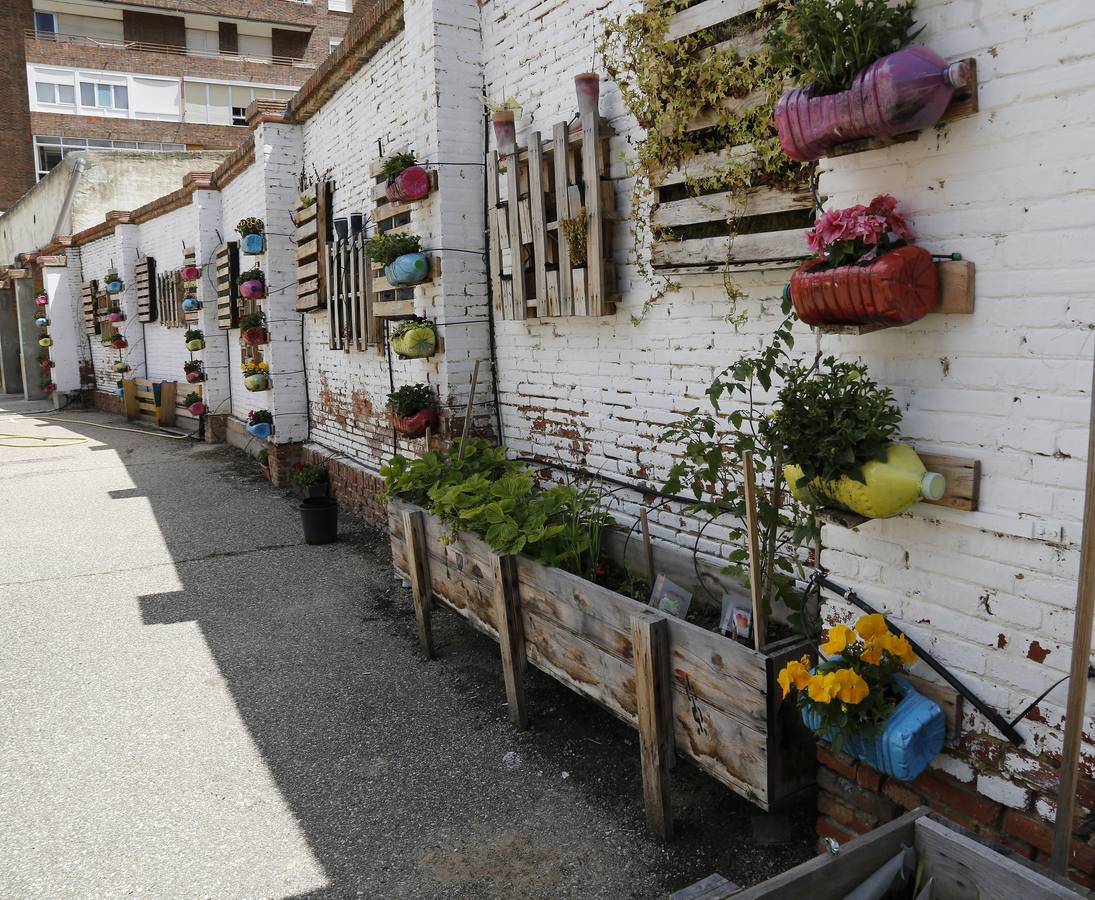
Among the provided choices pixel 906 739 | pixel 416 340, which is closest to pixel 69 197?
pixel 416 340

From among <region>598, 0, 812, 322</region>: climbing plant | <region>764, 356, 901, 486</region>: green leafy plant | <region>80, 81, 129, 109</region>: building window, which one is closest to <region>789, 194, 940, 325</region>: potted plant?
<region>764, 356, 901, 486</region>: green leafy plant

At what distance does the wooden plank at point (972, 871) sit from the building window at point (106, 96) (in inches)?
1446

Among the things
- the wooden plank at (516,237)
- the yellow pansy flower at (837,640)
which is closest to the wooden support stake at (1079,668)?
the yellow pansy flower at (837,640)

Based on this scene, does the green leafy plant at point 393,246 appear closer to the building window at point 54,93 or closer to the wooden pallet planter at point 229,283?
the wooden pallet planter at point 229,283

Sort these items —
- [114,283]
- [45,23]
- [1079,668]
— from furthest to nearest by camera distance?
[45,23] < [114,283] < [1079,668]

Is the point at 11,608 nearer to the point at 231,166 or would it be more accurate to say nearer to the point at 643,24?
the point at 643,24

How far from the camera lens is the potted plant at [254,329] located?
10.1 m

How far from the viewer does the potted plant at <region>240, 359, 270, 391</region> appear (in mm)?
10234

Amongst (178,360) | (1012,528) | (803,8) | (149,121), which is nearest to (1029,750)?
(1012,528)

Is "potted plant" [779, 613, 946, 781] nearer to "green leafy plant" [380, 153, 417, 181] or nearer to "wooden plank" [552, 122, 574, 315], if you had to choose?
"wooden plank" [552, 122, 574, 315]

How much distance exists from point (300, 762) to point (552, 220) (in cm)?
318

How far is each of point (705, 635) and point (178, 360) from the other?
14.6 meters

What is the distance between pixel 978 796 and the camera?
7.89 feet

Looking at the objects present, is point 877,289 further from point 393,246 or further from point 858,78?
point 393,246
